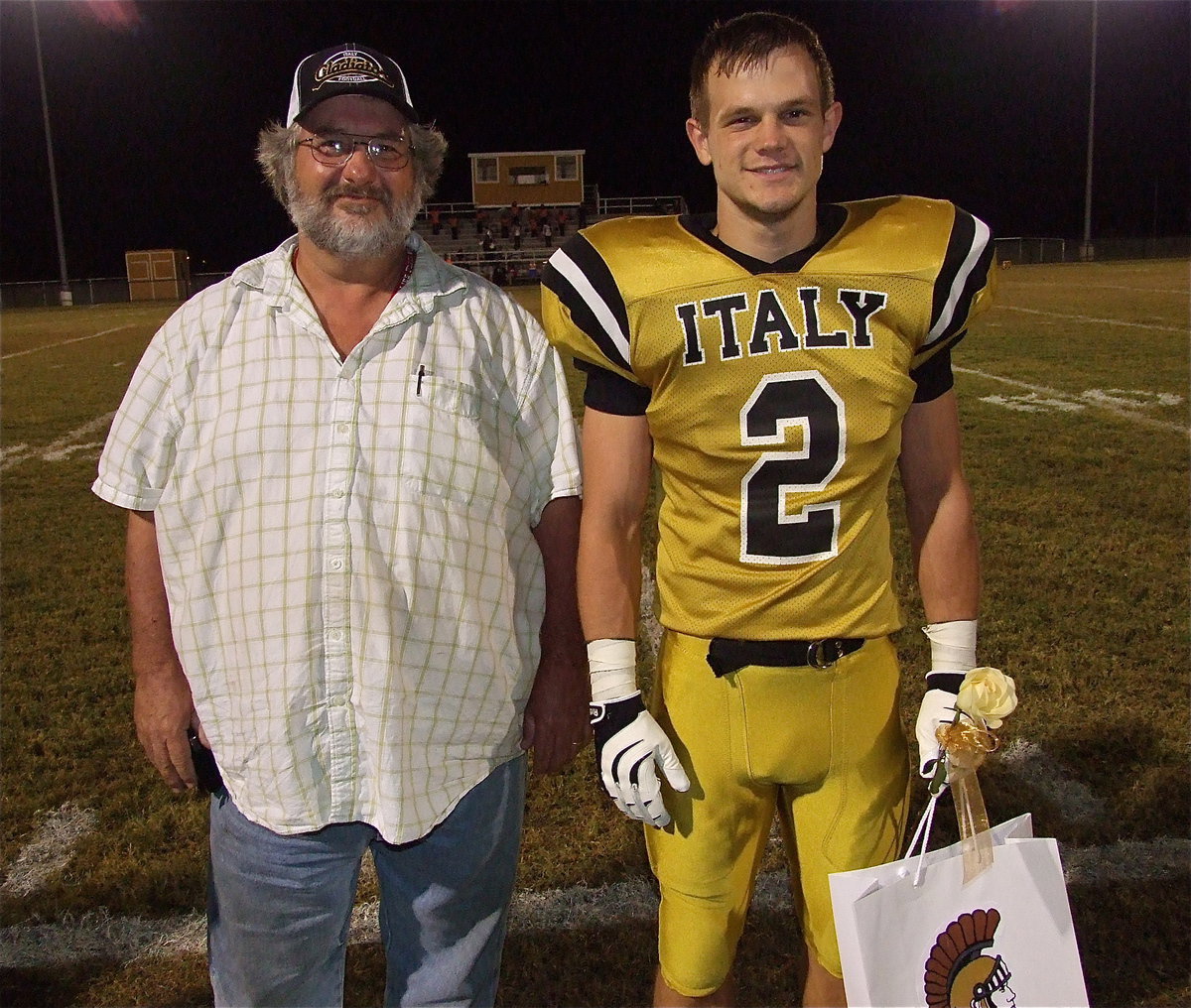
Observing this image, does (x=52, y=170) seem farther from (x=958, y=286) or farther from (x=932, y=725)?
(x=932, y=725)

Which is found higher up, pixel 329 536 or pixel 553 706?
pixel 329 536

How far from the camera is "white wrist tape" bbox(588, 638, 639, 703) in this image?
4.96ft

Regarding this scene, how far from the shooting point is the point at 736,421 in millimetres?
1469

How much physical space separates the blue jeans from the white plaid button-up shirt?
5cm

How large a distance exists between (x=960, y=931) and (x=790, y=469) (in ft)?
2.15

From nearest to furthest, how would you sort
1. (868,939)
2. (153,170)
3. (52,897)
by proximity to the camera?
(868,939)
(52,897)
(153,170)

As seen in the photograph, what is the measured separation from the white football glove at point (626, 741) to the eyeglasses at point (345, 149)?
0.82 m

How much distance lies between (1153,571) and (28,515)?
5279 mm

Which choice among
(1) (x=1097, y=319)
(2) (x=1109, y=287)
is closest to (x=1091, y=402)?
(1) (x=1097, y=319)

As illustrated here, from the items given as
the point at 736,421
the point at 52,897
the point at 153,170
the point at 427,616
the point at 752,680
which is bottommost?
the point at 52,897

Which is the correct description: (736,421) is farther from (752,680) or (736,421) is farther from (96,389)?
(96,389)

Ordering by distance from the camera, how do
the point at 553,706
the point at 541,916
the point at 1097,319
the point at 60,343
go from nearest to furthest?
the point at 553,706, the point at 541,916, the point at 1097,319, the point at 60,343

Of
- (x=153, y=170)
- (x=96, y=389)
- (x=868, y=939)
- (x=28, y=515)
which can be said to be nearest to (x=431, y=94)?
(x=153, y=170)

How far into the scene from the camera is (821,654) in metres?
1.50
